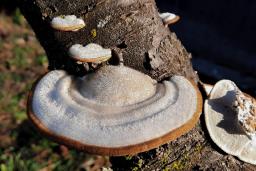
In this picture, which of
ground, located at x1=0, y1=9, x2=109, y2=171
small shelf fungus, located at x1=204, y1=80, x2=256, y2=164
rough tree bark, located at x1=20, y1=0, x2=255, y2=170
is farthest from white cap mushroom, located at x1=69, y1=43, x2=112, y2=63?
ground, located at x1=0, y1=9, x2=109, y2=171

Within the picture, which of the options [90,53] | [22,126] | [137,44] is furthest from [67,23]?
[22,126]

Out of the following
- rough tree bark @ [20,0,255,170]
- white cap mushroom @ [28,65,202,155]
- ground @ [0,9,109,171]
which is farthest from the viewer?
ground @ [0,9,109,171]

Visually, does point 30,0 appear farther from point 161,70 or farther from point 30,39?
point 30,39

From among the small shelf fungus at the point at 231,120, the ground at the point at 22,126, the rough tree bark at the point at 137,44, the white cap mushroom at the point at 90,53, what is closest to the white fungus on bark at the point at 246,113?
the small shelf fungus at the point at 231,120

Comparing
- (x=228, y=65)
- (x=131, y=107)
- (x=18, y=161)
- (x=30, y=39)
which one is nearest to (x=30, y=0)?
(x=131, y=107)

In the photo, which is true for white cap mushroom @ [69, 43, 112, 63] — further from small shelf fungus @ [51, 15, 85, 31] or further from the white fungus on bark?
the white fungus on bark

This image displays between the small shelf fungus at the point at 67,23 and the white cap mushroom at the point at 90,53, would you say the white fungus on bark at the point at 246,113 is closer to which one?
the white cap mushroom at the point at 90,53
